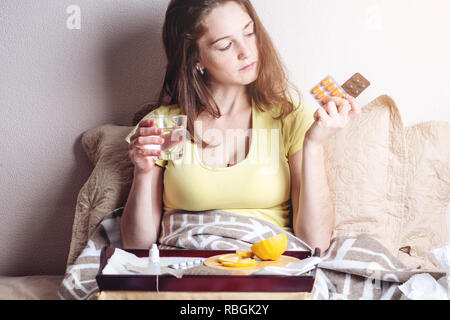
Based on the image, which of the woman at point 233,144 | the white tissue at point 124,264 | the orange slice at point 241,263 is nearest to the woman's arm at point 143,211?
the woman at point 233,144

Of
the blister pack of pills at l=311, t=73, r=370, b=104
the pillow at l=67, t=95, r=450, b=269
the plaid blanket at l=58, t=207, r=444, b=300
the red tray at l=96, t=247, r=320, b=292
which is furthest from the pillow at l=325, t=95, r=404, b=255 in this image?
the red tray at l=96, t=247, r=320, b=292

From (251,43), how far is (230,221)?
44 centimetres

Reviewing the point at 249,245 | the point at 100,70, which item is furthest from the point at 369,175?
the point at 100,70

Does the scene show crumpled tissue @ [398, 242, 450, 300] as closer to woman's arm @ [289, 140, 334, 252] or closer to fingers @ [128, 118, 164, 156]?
woman's arm @ [289, 140, 334, 252]

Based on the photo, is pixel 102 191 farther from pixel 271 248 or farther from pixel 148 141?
pixel 271 248

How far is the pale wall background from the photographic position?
1.43 meters

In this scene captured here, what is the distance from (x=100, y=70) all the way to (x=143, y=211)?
53cm

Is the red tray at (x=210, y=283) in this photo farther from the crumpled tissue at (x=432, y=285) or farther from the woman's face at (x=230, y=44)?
the woman's face at (x=230, y=44)

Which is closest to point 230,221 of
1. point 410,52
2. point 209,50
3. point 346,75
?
point 209,50

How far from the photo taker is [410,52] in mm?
1426

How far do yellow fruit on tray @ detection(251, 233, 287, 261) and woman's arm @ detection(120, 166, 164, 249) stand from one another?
0.41m

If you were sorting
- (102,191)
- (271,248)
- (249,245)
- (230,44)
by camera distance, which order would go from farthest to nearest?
1. (102,191)
2. (230,44)
3. (249,245)
4. (271,248)

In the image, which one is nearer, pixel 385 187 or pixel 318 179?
pixel 318 179

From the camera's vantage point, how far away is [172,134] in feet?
3.40
